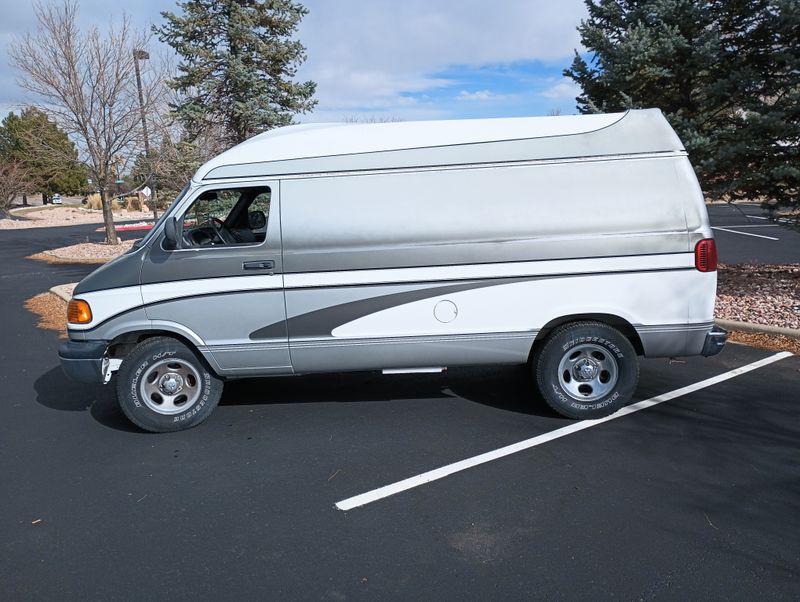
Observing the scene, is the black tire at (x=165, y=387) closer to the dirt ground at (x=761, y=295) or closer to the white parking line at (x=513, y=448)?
the white parking line at (x=513, y=448)

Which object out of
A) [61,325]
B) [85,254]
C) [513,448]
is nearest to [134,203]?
[85,254]

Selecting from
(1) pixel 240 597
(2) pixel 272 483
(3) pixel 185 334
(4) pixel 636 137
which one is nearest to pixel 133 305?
(3) pixel 185 334

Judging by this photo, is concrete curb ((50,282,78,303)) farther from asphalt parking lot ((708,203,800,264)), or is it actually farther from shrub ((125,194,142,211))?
shrub ((125,194,142,211))

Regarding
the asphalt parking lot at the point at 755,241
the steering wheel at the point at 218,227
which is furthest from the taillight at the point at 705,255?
the asphalt parking lot at the point at 755,241

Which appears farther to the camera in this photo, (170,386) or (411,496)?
(170,386)

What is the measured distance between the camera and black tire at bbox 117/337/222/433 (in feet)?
16.5

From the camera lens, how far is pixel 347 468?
4.38 metres

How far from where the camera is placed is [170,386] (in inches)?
201

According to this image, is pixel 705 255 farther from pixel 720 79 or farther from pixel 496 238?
pixel 720 79

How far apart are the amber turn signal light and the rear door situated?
1.57ft

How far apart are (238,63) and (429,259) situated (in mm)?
11691

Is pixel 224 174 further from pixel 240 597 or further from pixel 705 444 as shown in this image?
pixel 705 444

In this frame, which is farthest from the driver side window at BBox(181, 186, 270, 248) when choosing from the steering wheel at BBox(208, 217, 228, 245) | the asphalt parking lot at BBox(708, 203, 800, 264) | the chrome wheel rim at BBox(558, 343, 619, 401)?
the asphalt parking lot at BBox(708, 203, 800, 264)

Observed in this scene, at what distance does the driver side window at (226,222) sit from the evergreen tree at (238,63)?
964cm
